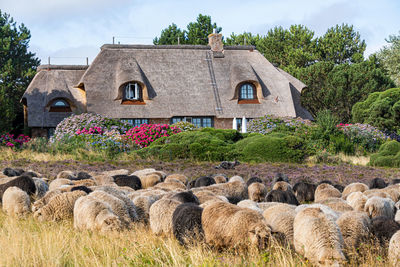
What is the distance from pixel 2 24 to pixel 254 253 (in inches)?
1756

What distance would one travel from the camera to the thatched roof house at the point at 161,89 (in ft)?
112

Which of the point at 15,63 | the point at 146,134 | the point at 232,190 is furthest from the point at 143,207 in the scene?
the point at 15,63

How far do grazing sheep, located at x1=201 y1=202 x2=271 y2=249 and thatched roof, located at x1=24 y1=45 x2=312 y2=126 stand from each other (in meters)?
27.3

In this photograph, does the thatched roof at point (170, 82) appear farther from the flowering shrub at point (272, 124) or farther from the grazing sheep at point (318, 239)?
the grazing sheep at point (318, 239)

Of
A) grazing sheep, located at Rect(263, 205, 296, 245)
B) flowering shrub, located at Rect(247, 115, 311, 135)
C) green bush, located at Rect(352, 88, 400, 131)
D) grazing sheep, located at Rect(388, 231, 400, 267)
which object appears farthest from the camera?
green bush, located at Rect(352, 88, 400, 131)

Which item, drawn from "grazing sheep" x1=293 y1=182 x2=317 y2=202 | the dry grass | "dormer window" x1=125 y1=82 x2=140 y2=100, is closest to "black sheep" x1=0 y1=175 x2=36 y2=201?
the dry grass

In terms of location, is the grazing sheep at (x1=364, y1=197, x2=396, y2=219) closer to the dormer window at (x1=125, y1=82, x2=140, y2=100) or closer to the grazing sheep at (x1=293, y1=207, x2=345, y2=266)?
the grazing sheep at (x1=293, y1=207, x2=345, y2=266)

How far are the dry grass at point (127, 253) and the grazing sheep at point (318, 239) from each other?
15cm

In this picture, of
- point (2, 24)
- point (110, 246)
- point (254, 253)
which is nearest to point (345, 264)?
point (254, 253)

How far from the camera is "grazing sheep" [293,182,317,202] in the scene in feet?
39.4

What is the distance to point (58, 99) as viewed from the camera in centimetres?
3525

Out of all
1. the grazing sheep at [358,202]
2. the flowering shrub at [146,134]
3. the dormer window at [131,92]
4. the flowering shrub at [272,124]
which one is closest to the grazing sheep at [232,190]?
the grazing sheep at [358,202]

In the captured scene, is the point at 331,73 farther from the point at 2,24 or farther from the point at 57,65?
the point at 2,24

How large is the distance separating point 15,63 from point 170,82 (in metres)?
15.4
